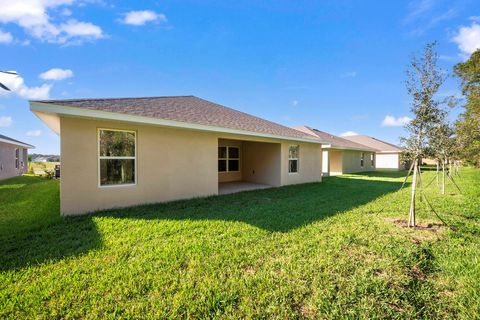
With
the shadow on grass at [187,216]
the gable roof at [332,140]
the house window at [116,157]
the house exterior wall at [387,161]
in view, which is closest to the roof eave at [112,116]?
the house window at [116,157]

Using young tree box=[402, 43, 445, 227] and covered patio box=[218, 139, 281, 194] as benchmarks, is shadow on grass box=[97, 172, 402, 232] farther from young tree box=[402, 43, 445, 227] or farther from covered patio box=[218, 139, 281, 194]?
covered patio box=[218, 139, 281, 194]

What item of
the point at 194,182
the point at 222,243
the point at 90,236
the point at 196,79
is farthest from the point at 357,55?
the point at 90,236

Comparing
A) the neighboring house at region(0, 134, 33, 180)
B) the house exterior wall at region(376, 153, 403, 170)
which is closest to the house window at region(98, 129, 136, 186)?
the neighboring house at region(0, 134, 33, 180)

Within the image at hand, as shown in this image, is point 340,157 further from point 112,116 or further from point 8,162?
point 8,162

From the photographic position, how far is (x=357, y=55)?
579 inches

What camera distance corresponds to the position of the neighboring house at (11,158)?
55.5ft

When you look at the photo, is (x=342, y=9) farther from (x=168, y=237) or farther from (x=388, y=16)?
(x=168, y=237)

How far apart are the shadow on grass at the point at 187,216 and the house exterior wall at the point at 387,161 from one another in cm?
2797

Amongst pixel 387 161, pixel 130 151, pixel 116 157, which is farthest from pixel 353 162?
pixel 116 157

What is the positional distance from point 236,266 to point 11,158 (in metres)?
25.0

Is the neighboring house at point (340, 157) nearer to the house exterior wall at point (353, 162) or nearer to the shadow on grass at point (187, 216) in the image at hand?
the house exterior wall at point (353, 162)

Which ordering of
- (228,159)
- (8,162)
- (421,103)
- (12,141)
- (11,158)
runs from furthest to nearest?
(11,158)
(12,141)
(8,162)
(228,159)
(421,103)

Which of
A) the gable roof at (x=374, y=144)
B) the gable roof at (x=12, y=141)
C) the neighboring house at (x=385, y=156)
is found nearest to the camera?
the gable roof at (x=12, y=141)

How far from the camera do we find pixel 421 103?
555 centimetres
